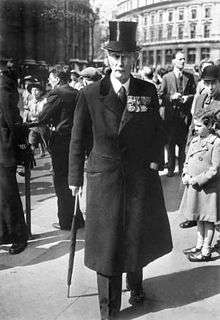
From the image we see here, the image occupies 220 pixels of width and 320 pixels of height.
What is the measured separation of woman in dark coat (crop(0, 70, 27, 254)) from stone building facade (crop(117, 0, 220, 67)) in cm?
130

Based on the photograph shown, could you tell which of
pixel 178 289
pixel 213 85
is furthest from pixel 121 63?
pixel 213 85

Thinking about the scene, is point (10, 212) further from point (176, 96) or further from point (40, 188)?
point (176, 96)

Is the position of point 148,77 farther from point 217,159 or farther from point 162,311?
point 162,311

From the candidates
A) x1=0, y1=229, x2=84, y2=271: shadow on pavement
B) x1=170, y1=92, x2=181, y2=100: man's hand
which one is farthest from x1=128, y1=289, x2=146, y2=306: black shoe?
x1=170, y1=92, x2=181, y2=100: man's hand

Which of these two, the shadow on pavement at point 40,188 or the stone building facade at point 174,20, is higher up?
the stone building facade at point 174,20

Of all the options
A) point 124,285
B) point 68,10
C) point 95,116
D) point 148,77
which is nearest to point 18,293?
point 124,285

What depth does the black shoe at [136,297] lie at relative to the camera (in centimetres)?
345

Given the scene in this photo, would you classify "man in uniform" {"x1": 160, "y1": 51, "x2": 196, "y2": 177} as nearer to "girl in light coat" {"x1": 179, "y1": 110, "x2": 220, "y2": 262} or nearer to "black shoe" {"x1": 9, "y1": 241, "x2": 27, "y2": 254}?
"girl in light coat" {"x1": 179, "y1": 110, "x2": 220, "y2": 262}

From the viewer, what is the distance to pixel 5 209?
4539 millimetres

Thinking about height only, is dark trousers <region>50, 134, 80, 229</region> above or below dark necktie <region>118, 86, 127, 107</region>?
below

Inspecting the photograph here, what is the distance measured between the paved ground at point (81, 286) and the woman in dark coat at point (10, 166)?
167 mm

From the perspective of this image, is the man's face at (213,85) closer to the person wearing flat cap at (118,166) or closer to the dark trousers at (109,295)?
the person wearing flat cap at (118,166)

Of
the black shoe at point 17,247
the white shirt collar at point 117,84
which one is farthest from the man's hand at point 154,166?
the black shoe at point 17,247

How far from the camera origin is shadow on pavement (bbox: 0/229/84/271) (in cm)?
426
